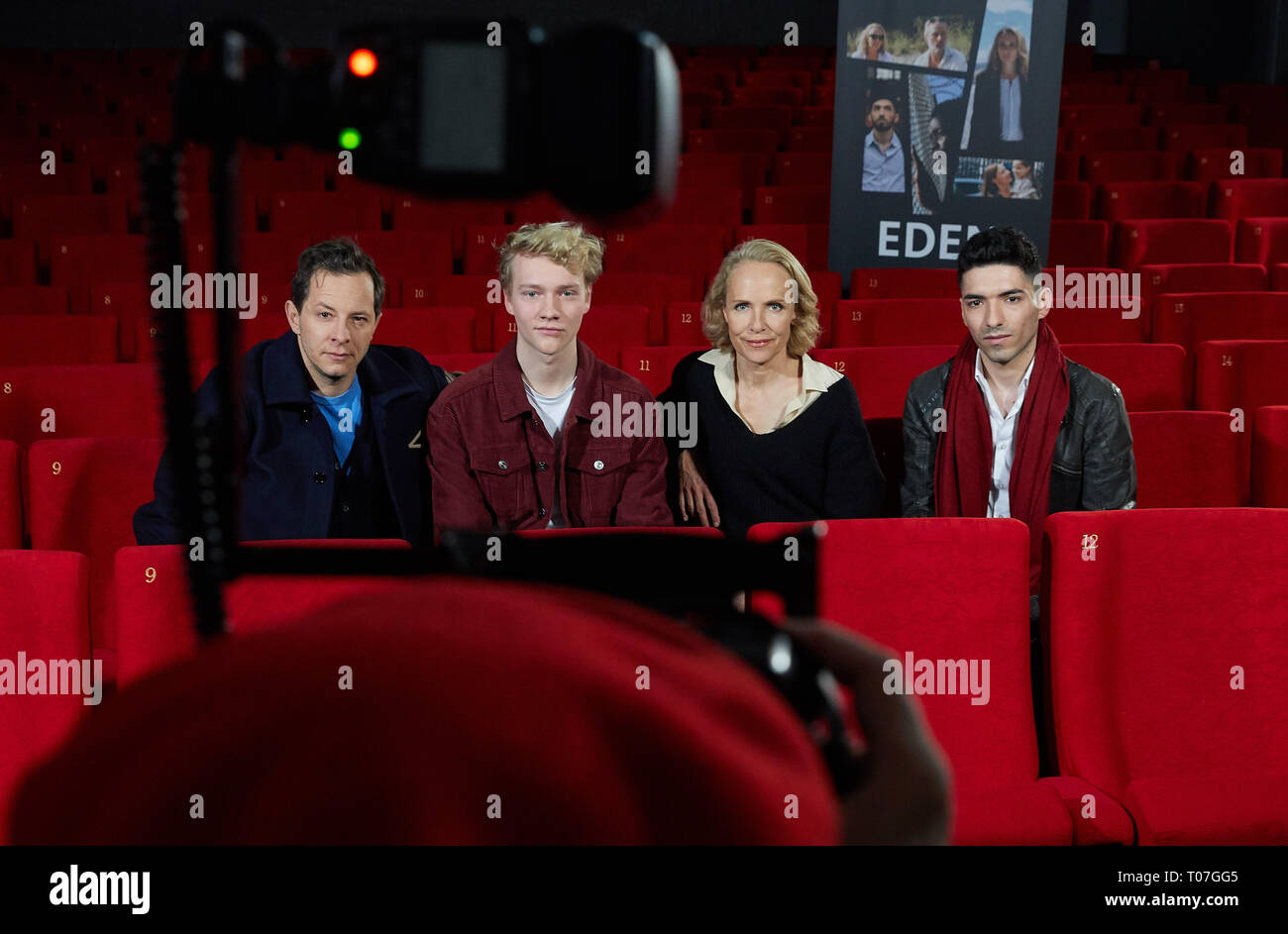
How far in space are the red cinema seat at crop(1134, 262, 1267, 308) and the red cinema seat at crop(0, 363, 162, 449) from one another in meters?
2.66

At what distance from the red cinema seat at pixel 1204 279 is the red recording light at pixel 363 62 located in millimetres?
3352

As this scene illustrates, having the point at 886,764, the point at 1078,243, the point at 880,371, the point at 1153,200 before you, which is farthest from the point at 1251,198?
the point at 886,764

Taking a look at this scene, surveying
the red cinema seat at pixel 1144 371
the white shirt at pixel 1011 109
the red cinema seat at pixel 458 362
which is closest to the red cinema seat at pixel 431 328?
the red cinema seat at pixel 458 362

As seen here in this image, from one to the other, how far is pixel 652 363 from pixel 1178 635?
1.37 metres

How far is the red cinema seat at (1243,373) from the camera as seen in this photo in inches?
100

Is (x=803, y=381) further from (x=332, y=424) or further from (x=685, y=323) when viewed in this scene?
(x=685, y=323)

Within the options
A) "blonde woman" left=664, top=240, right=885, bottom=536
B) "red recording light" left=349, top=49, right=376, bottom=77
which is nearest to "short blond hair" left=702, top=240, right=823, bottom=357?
"blonde woman" left=664, top=240, right=885, bottom=536

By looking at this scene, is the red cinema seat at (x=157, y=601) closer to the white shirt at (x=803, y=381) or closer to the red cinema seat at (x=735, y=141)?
the white shirt at (x=803, y=381)

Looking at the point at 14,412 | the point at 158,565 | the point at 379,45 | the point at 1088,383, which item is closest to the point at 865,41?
the point at 1088,383

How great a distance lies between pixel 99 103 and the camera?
552 cm

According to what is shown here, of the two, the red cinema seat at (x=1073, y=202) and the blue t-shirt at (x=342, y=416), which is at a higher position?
the red cinema seat at (x=1073, y=202)

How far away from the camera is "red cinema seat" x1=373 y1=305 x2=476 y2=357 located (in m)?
2.86

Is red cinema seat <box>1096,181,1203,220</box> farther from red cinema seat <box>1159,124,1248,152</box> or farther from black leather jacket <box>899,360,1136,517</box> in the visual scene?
black leather jacket <box>899,360,1136,517</box>

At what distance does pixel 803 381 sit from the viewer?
1949 millimetres
